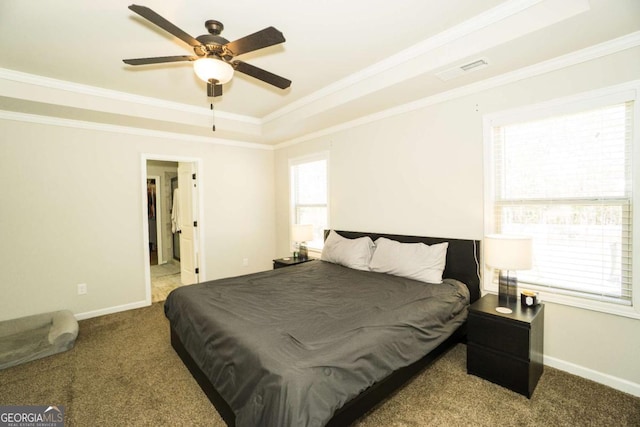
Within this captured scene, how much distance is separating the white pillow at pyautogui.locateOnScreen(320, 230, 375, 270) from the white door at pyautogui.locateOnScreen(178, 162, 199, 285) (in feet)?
7.35

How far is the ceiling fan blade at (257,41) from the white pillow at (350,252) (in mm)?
2385

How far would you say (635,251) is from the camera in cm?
203

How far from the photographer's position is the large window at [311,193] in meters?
4.51

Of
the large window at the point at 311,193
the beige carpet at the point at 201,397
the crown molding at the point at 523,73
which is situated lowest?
the beige carpet at the point at 201,397

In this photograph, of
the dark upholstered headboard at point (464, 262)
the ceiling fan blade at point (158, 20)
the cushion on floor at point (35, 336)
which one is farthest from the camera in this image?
the dark upholstered headboard at point (464, 262)

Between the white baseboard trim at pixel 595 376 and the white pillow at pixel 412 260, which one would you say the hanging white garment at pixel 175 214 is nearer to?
the white pillow at pixel 412 260

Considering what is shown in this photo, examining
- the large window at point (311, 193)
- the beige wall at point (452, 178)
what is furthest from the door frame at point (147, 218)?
the beige wall at point (452, 178)

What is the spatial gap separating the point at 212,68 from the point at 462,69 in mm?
2013

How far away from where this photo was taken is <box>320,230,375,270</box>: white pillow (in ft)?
11.1

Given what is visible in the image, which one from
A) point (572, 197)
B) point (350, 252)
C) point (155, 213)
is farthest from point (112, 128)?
point (572, 197)

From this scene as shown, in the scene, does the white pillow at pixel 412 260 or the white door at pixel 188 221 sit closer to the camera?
the white pillow at pixel 412 260

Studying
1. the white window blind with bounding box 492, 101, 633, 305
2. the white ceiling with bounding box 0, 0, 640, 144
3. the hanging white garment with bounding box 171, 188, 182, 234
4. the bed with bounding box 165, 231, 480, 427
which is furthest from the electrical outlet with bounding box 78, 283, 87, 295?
the white window blind with bounding box 492, 101, 633, 305

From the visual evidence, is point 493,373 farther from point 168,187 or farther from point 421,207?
point 168,187

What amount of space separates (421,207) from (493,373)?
5.48ft
